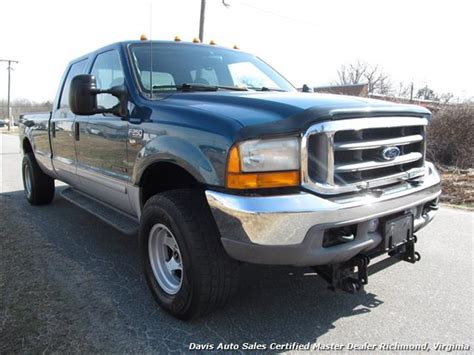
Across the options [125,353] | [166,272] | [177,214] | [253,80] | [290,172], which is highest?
[253,80]

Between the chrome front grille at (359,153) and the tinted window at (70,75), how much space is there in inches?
132

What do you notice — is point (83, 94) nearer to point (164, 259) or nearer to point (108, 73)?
point (108, 73)

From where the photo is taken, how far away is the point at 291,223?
2.25 metres

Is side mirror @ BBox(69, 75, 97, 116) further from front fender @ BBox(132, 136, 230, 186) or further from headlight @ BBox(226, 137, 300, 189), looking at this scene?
headlight @ BBox(226, 137, 300, 189)

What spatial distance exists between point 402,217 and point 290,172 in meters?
0.89

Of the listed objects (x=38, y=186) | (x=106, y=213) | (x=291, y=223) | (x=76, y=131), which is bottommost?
(x=38, y=186)

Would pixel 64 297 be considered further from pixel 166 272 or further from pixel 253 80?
pixel 253 80

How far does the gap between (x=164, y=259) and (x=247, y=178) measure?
3.82 feet

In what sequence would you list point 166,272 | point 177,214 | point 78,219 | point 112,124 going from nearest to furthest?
point 177,214 → point 166,272 → point 112,124 → point 78,219

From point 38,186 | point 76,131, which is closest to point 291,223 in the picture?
point 76,131

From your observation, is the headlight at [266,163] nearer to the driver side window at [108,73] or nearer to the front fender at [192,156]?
the front fender at [192,156]

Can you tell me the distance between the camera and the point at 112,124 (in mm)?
3588

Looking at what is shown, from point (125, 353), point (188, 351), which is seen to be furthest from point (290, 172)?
point (125, 353)

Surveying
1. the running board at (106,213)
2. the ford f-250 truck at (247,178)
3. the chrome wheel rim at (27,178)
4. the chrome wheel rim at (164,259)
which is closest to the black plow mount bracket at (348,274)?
the ford f-250 truck at (247,178)
